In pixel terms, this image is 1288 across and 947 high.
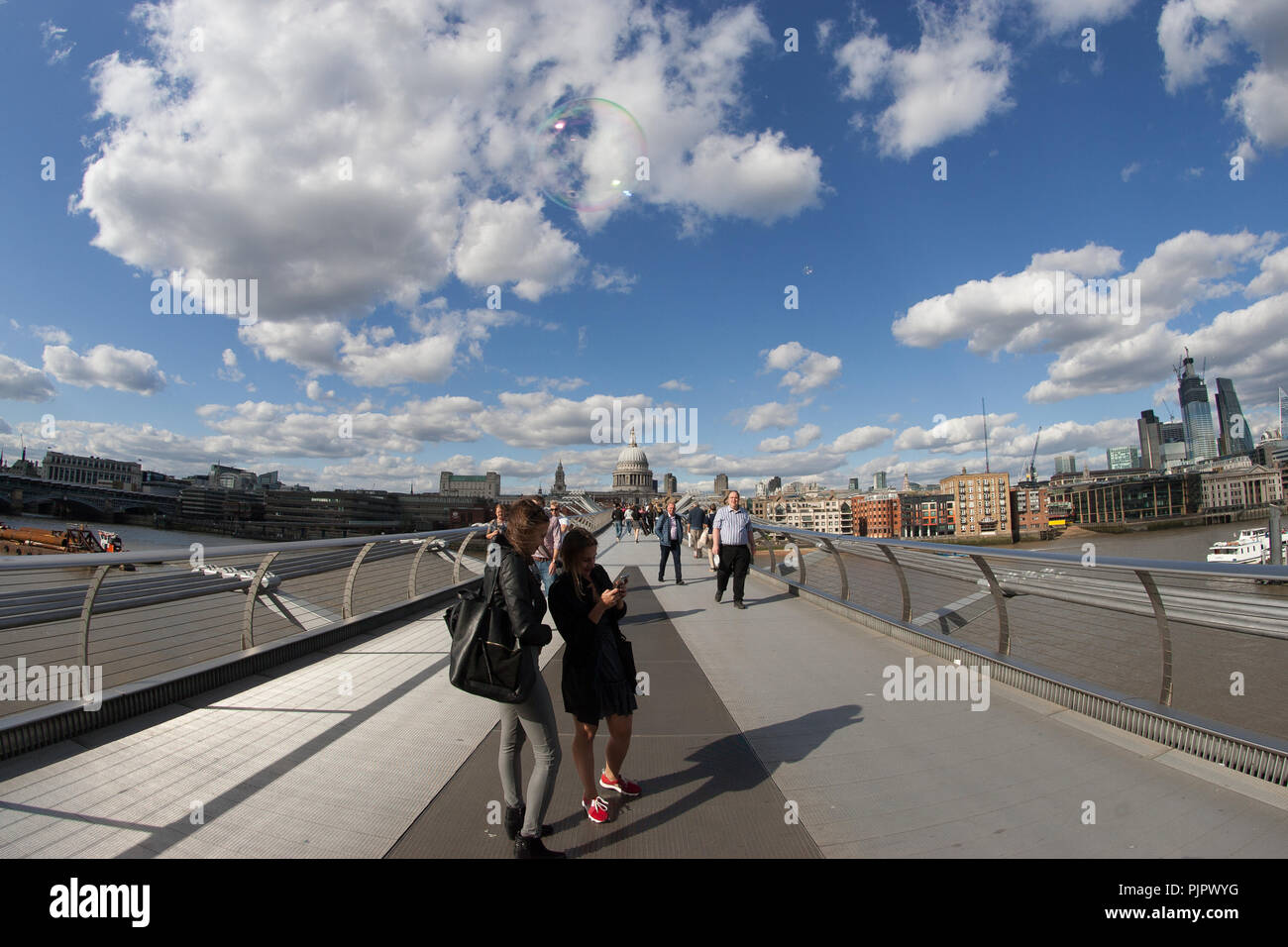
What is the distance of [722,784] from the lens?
3400mm

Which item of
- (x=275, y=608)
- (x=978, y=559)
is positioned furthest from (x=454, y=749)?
(x=978, y=559)

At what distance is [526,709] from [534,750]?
0.19 m

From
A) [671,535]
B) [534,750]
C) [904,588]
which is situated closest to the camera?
[534,750]

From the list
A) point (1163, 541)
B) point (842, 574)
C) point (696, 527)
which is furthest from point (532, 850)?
point (1163, 541)

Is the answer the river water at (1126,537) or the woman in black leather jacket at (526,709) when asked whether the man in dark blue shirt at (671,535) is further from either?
the river water at (1126,537)

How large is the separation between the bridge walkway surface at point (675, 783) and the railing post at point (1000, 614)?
40cm

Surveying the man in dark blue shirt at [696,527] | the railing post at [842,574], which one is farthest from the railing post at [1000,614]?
the man in dark blue shirt at [696,527]

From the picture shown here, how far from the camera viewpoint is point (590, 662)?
3.06 m

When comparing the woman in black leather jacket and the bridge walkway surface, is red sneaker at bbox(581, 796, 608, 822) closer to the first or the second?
the bridge walkway surface

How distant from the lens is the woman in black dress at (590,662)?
118 inches

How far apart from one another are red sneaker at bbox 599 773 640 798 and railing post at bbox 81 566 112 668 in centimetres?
367

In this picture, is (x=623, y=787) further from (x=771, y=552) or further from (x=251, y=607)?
(x=771, y=552)
